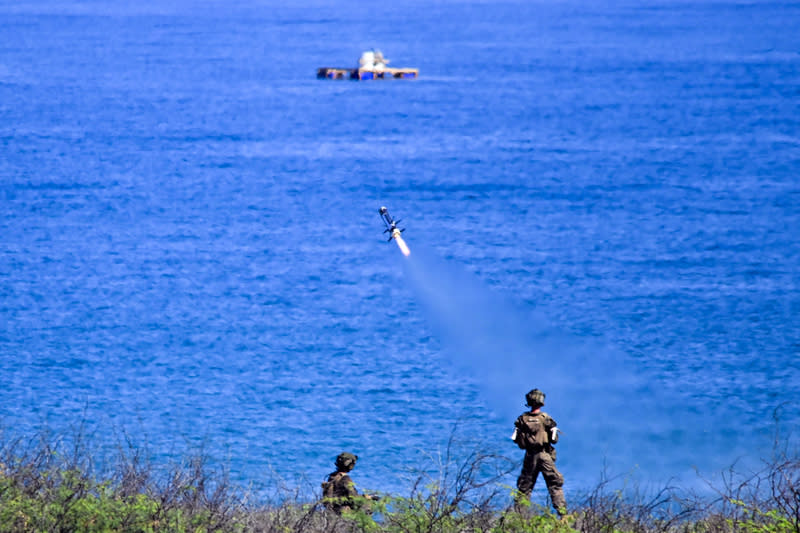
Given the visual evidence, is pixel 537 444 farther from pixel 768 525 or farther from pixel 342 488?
pixel 768 525

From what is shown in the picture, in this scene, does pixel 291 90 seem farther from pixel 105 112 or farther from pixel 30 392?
pixel 30 392

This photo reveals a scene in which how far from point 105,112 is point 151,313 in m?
64.3

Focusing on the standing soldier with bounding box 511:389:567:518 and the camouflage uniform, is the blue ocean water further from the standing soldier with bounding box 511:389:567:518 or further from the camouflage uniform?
the camouflage uniform

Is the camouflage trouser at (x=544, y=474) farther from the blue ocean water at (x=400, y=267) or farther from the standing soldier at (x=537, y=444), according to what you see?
the blue ocean water at (x=400, y=267)

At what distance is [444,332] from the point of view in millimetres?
57375

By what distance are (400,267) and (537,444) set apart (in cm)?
5103

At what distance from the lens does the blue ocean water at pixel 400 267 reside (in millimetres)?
44375

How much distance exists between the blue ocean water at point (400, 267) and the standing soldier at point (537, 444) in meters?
4.38

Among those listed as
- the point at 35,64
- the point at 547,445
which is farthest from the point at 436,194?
the point at 35,64

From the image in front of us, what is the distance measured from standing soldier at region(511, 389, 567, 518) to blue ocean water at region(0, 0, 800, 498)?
4379mm

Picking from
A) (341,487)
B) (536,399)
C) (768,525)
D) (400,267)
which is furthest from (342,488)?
(400,267)

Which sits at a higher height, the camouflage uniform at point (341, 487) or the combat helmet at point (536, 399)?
the combat helmet at point (536, 399)

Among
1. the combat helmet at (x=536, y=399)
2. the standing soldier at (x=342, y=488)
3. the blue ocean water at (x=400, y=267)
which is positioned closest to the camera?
the standing soldier at (x=342, y=488)

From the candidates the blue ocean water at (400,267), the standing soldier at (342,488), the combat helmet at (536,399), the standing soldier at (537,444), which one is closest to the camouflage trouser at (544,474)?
the standing soldier at (537,444)
